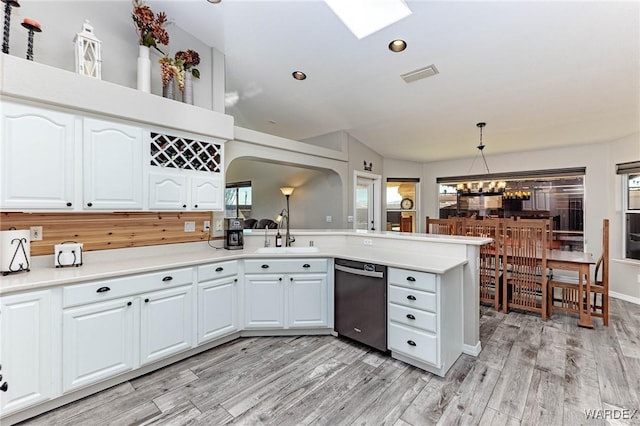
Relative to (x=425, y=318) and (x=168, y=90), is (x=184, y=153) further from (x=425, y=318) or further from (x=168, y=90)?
Answer: (x=425, y=318)

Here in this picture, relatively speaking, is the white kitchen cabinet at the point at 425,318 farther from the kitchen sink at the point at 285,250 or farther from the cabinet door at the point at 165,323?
the cabinet door at the point at 165,323

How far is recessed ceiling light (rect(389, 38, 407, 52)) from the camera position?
9.45ft

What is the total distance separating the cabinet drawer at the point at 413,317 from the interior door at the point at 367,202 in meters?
3.28

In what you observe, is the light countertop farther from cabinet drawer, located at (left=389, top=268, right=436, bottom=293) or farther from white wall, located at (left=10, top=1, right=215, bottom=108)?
white wall, located at (left=10, top=1, right=215, bottom=108)

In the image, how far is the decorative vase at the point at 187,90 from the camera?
2893mm

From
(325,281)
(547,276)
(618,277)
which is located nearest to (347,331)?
(325,281)

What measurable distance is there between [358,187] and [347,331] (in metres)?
3.54

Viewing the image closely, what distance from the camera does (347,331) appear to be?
2852 millimetres

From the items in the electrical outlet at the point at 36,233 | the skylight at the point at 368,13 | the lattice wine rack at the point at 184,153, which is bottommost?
the electrical outlet at the point at 36,233

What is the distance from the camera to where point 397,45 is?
2924 millimetres

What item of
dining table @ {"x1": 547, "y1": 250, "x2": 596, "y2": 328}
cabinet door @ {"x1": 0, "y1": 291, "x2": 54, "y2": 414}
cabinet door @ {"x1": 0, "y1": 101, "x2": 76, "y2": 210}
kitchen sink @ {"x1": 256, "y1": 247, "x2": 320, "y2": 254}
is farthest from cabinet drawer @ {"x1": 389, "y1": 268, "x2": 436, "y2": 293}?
cabinet door @ {"x1": 0, "y1": 101, "x2": 76, "y2": 210}

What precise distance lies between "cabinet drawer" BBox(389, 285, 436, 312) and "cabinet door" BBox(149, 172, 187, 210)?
2.15m

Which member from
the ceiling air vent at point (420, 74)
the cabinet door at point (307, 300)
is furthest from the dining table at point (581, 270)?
the cabinet door at point (307, 300)

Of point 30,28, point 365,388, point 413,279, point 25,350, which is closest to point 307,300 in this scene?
point 365,388
